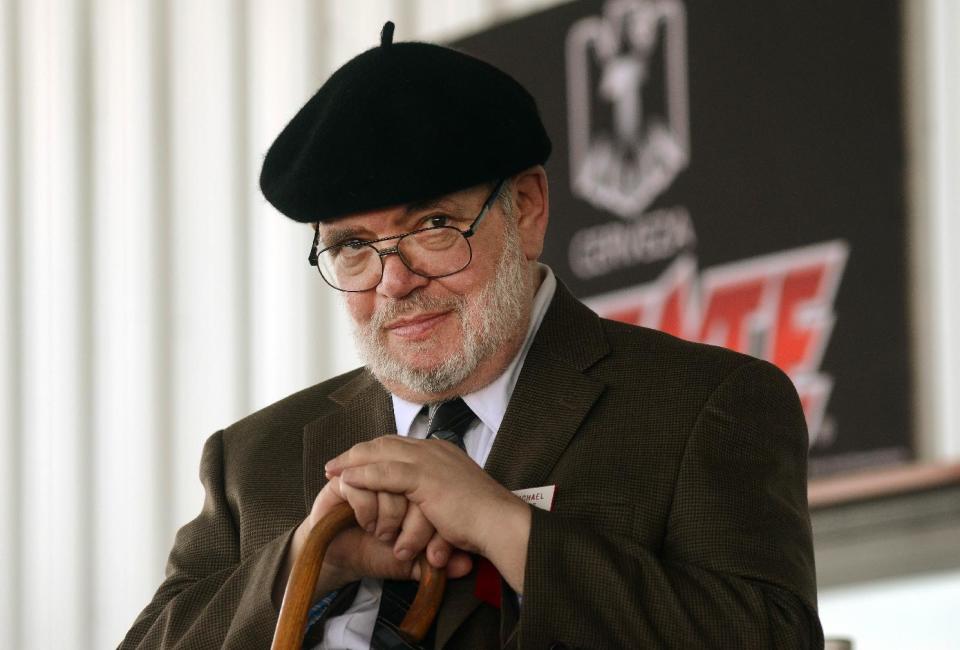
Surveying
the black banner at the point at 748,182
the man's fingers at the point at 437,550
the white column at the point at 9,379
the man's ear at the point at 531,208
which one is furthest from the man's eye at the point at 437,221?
the white column at the point at 9,379

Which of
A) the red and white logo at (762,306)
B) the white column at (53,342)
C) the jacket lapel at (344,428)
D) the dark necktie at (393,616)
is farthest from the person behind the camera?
the white column at (53,342)

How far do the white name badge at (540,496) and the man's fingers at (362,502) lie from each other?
171 millimetres

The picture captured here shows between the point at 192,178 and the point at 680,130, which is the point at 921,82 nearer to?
the point at 680,130

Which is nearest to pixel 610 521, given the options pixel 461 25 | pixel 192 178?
pixel 461 25

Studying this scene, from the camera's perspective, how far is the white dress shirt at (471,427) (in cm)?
147

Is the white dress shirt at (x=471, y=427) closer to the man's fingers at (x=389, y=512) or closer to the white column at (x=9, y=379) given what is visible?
the man's fingers at (x=389, y=512)

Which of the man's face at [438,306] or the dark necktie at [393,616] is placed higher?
the man's face at [438,306]

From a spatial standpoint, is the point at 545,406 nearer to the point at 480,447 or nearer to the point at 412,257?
the point at 480,447

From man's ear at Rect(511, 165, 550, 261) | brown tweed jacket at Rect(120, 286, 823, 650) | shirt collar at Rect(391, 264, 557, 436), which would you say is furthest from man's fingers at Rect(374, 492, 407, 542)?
man's ear at Rect(511, 165, 550, 261)

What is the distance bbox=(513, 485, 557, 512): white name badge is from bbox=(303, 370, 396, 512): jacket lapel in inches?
8.9

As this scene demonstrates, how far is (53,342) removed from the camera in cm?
389

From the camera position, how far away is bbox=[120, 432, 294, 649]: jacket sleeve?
147cm

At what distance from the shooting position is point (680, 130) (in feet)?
8.77

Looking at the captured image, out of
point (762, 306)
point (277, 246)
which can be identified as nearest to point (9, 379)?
point (277, 246)
